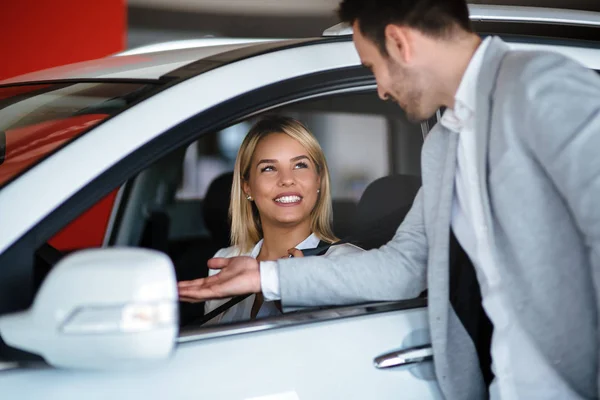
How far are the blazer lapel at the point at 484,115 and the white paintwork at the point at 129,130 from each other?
1.26ft

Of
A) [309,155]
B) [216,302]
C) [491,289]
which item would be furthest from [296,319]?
[309,155]

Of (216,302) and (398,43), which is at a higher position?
(398,43)

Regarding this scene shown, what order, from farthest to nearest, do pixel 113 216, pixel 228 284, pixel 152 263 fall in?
pixel 113 216, pixel 228 284, pixel 152 263

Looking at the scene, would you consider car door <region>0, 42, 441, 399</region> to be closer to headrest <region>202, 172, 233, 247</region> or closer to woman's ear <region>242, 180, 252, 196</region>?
woman's ear <region>242, 180, 252, 196</region>

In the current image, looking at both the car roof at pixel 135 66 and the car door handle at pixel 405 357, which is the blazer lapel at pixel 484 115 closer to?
the car door handle at pixel 405 357

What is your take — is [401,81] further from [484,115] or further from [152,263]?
[152,263]

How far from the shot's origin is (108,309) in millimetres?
1192

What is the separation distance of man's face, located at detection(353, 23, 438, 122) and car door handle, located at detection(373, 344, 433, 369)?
1.56ft

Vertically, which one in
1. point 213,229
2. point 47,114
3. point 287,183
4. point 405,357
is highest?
point 47,114

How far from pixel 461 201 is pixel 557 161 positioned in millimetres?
328

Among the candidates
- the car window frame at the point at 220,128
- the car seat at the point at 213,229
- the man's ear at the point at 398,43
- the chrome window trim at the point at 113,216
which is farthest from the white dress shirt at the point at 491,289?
the chrome window trim at the point at 113,216

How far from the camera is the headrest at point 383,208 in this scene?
204cm

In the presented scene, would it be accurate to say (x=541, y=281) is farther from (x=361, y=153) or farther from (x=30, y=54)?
(x=30, y=54)

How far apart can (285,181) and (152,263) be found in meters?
1.10
